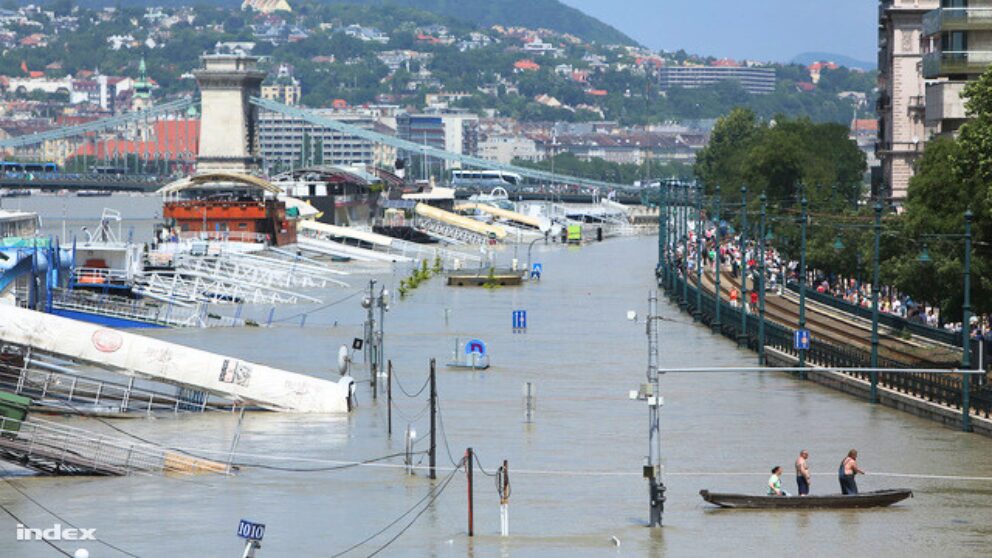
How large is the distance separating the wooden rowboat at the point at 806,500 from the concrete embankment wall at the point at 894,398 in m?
3.87

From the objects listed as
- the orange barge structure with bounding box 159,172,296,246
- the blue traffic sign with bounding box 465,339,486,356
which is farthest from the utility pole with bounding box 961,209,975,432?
the orange barge structure with bounding box 159,172,296,246

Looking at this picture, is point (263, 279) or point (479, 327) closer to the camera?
point (479, 327)

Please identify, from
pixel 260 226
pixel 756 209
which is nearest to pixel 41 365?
pixel 756 209

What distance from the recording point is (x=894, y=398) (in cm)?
6644

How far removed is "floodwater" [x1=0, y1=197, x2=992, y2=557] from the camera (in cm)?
4684

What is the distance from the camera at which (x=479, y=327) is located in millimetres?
108062

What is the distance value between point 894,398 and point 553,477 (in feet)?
49.2

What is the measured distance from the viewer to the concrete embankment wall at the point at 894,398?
196 ft

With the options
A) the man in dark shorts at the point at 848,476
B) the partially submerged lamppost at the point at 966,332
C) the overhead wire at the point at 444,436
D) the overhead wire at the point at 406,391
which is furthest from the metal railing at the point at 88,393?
the man in dark shorts at the point at 848,476

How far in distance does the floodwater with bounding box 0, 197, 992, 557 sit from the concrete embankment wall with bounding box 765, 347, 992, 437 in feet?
1.29

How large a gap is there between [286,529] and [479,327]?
6016 centimetres

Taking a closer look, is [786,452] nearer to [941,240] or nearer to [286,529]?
[941,240]

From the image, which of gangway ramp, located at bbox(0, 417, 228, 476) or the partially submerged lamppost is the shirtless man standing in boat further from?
gangway ramp, located at bbox(0, 417, 228, 476)

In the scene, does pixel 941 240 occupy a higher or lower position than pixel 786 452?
higher
